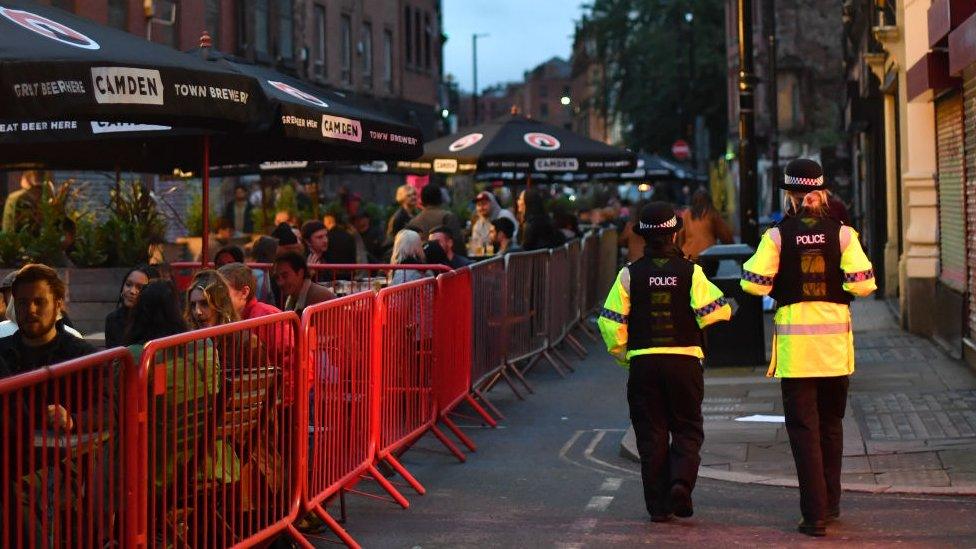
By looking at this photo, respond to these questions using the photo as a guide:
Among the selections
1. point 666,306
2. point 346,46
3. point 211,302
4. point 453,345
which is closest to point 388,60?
point 346,46

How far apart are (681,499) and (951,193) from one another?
31.9ft

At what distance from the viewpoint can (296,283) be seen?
1073 cm

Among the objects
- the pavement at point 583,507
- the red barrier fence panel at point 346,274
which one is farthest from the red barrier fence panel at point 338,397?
the red barrier fence panel at point 346,274

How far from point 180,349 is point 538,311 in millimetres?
10264

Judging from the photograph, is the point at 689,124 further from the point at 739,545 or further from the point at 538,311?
the point at 739,545

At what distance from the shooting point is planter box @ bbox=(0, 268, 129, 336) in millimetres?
15156

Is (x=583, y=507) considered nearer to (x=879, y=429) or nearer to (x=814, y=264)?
(x=814, y=264)

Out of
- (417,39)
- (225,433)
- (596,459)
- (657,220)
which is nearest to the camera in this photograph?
(225,433)

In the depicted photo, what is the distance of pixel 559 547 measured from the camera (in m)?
8.25

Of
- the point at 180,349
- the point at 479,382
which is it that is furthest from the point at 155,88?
the point at 479,382

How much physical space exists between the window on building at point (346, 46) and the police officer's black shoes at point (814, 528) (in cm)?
3885

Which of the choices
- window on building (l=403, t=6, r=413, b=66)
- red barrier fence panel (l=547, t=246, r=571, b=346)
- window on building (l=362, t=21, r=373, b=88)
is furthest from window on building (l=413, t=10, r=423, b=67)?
red barrier fence panel (l=547, t=246, r=571, b=346)

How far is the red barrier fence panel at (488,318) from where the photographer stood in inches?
518

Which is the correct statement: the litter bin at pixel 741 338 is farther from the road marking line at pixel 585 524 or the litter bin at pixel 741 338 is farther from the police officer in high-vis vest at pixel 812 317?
the police officer in high-vis vest at pixel 812 317
